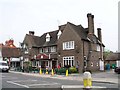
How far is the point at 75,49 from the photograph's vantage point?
45.3m

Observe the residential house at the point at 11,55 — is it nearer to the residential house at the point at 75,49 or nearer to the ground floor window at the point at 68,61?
the residential house at the point at 75,49

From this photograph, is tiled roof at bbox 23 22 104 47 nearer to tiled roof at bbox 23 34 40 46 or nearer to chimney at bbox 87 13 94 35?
tiled roof at bbox 23 34 40 46

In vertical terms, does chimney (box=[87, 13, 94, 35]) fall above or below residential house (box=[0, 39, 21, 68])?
above

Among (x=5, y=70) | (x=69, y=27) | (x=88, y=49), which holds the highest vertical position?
(x=69, y=27)

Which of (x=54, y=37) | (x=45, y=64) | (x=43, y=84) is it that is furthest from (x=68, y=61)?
(x=43, y=84)

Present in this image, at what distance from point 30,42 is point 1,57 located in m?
16.3

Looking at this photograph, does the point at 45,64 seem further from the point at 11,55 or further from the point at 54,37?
the point at 11,55

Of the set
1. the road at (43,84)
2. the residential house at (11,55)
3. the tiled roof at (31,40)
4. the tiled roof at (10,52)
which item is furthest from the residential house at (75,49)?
the road at (43,84)

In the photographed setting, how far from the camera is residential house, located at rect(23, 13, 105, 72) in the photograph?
44.8 meters

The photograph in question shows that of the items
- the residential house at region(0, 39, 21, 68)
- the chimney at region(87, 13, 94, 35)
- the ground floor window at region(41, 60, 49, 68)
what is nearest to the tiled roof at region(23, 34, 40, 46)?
the ground floor window at region(41, 60, 49, 68)

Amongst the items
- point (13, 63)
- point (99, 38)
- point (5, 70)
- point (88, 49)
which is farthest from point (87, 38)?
point (13, 63)

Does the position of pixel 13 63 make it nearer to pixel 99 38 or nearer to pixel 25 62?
pixel 25 62

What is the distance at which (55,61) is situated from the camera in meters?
50.7

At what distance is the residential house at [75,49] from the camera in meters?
44.8
